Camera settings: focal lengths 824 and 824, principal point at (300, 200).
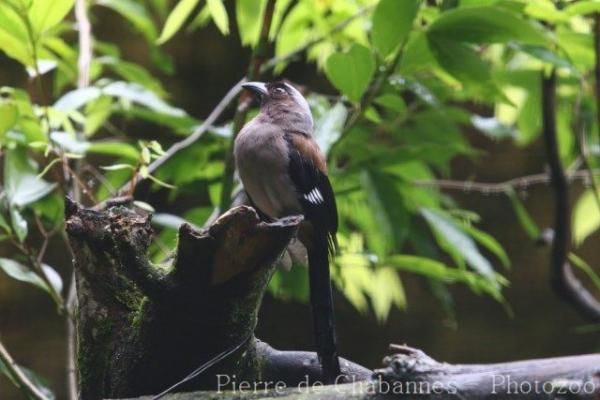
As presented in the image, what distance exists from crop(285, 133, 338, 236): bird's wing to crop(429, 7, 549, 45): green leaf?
0.33m

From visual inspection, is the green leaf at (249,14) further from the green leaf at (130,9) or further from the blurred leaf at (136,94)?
the green leaf at (130,9)

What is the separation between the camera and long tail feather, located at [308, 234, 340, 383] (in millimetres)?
1153

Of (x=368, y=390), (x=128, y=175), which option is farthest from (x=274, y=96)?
(x=368, y=390)


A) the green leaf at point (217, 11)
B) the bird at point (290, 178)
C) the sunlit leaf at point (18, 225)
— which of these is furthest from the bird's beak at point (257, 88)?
the sunlit leaf at point (18, 225)

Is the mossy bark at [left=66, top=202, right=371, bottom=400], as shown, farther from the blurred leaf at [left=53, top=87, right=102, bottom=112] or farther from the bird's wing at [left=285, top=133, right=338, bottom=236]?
the blurred leaf at [left=53, top=87, right=102, bottom=112]

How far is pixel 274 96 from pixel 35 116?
1.59 feet

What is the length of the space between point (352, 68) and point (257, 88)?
0.90 ft

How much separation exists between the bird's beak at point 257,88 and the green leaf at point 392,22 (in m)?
0.28

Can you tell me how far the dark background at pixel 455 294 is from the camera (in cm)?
334

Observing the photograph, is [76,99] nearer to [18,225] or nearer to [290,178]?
[18,225]

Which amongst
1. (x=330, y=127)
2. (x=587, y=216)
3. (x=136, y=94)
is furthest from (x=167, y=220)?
(x=587, y=216)

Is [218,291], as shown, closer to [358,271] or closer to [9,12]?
[9,12]

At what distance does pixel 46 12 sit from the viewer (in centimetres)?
134

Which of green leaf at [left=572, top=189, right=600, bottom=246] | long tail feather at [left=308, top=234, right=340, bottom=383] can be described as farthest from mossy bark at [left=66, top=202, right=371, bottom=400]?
green leaf at [left=572, top=189, right=600, bottom=246]
